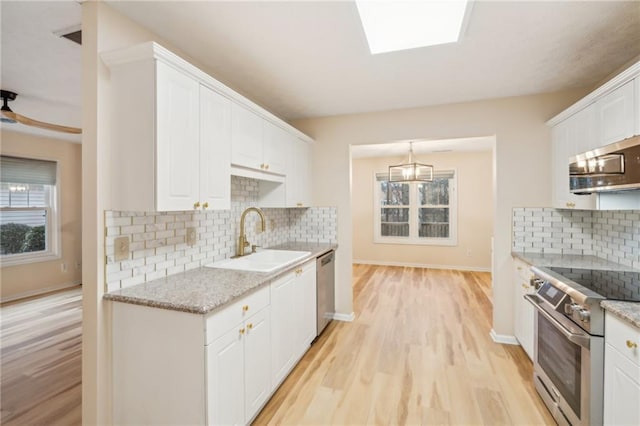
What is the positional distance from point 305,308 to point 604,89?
2692 mm

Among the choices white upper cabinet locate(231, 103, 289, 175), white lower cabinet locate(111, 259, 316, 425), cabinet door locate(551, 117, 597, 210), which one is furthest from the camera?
cabinet door locate(551, 117, 597, 210)

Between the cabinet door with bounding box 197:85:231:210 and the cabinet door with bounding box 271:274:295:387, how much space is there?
0.72 meters

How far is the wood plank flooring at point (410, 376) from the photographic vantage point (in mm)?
1893

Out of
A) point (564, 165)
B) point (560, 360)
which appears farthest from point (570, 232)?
point (560, 360)

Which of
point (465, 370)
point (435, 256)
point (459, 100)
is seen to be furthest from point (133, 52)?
point (435, 256)

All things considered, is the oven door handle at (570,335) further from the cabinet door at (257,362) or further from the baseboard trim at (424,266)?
the baseboard trim at (424,266)

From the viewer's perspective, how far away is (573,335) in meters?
1.55

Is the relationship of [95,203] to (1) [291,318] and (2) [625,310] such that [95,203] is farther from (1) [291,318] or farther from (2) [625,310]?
(2) [625,310]

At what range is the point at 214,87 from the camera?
1878mm

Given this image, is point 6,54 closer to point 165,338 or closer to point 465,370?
point 165,338

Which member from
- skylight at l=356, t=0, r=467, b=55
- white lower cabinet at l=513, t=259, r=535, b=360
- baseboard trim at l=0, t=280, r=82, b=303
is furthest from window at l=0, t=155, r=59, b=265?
white lower cabinet at l=513, t=259, r=535, b=360

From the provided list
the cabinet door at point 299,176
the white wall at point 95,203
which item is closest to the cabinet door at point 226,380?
the white wall at point 95,203

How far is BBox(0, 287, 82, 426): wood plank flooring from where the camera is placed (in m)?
1.93

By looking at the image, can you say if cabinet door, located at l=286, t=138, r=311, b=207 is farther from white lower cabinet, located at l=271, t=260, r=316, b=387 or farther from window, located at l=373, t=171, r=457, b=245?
window, located at l=373, t=171, r=457, b=245
